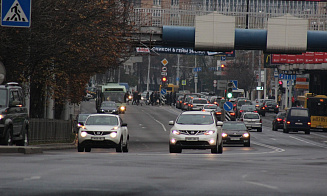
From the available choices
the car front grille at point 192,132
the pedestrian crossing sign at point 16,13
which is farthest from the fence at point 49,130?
the pedestrian crossing sign at point 16,13

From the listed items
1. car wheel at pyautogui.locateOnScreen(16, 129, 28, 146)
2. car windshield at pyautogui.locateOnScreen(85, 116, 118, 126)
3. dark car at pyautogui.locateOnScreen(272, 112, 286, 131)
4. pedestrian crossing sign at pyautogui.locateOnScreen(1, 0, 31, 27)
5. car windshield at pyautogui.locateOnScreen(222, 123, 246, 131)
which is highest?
pedestrian crossing sign at pyautogui.locateOnScreen(1, 0, 31, 27)

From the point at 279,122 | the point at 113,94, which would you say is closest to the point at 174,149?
the point at 279,122

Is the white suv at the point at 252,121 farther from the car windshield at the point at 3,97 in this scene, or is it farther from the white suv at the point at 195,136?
the car windshield at the point at 3,97

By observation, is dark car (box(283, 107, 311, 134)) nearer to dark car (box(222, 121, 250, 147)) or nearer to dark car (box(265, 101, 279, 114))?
dark car (box(222, 121, 250, 147))

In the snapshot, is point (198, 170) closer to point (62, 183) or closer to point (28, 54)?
point (62, 183)

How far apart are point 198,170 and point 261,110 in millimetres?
68031

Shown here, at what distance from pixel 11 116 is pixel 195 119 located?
288 inches

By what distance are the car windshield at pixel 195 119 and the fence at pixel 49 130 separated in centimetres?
696

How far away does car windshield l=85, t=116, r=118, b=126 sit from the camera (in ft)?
83.1

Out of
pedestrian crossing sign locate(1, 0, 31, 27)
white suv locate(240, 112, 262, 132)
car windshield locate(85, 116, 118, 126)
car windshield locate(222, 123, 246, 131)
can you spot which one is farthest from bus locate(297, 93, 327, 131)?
pedestrian crossing sign locate(1, 0, 31, 27)

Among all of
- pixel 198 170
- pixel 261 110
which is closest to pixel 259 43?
pixel 198 170

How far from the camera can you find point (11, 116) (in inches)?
784

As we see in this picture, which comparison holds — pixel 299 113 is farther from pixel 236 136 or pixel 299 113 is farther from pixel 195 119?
pixel 195 119

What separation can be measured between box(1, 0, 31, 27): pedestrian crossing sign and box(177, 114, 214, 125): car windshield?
7332 millimetres
